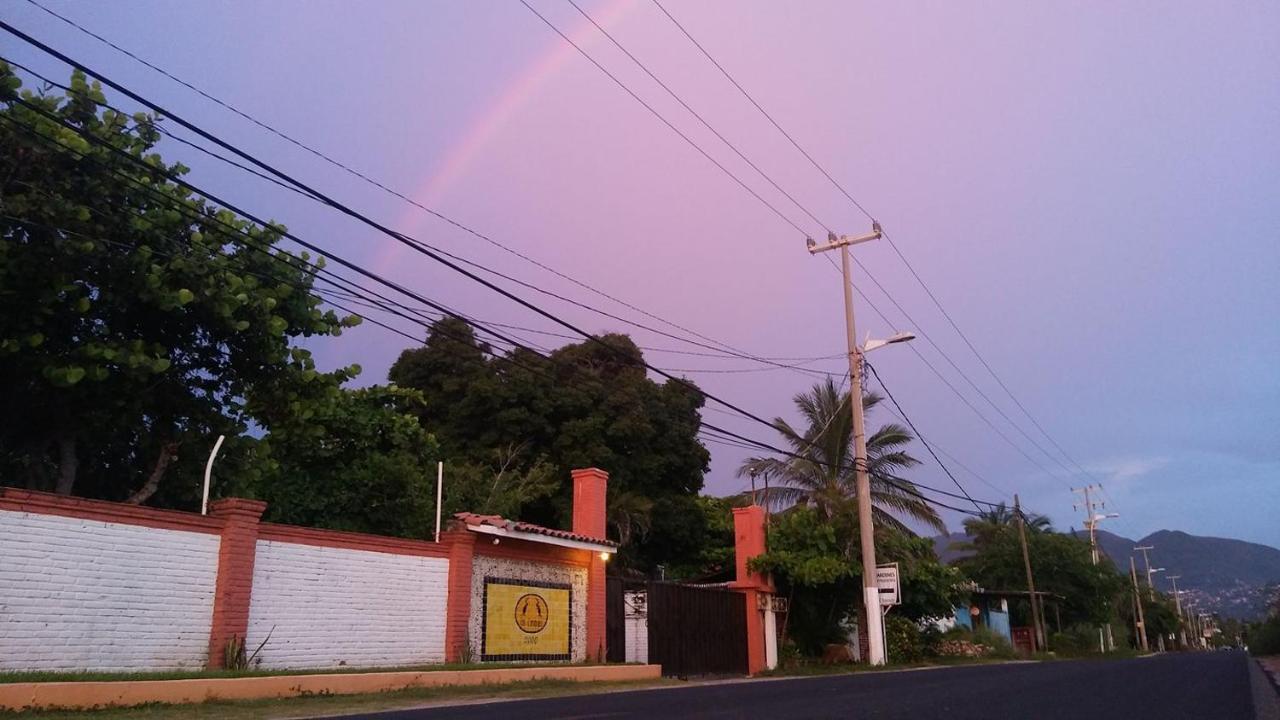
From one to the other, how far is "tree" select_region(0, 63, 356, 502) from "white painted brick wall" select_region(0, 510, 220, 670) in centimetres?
270

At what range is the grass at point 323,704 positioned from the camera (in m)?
9.24

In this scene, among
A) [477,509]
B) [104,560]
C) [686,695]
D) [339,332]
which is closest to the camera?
[104,560]

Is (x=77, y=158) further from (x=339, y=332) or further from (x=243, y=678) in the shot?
(x=243, y=678)

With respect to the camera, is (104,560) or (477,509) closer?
(104,560)

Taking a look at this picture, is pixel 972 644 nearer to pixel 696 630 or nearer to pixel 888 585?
pixel 888 585

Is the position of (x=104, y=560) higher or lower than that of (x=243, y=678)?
higher

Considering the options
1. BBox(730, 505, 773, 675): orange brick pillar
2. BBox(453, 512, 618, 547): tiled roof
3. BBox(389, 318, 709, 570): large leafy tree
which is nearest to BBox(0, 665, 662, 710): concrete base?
BBox(453, 512, 618, 547): tiled roof

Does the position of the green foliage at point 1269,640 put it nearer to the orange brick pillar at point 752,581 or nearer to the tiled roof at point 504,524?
the orange brick pillar at point 752,581

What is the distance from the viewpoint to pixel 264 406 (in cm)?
1688

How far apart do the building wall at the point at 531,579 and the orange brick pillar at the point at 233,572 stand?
14.2ft

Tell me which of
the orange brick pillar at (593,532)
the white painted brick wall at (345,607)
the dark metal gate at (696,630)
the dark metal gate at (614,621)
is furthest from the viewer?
the dark metal gate at (696,630)

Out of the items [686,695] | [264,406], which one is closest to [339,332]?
[264,406]

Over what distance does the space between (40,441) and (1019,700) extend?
14687mm

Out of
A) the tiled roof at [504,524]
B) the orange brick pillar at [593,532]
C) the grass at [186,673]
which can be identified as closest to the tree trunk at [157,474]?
the grass at [186,673]
